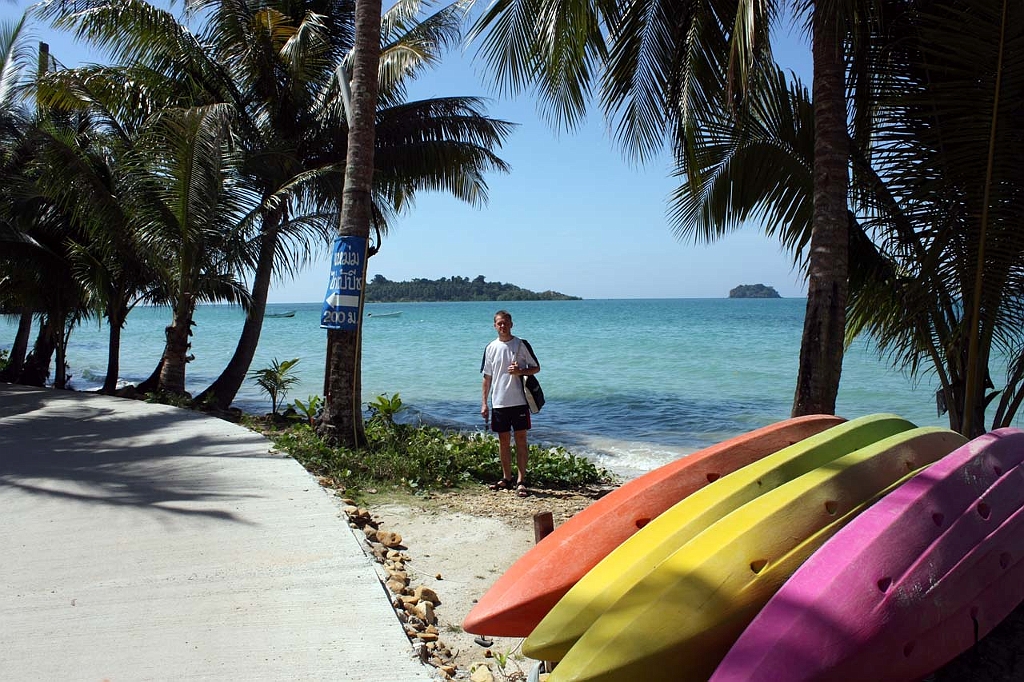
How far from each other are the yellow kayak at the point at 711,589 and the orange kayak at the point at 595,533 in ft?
1.68

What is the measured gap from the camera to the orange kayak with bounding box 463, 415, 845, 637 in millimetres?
3299

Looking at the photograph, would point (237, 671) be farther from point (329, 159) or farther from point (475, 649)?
point (329, 159)

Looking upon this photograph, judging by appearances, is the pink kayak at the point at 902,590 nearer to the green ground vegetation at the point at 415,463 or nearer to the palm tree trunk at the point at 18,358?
the green ground vegetation at the point at 415,463

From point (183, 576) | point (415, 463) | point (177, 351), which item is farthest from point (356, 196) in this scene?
point (177, 351)

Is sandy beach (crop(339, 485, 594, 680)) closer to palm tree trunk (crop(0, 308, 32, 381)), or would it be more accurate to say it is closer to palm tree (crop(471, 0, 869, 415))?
palm tree (crop(471, 0, 869, 415))

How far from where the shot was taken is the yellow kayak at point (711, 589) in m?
2.72

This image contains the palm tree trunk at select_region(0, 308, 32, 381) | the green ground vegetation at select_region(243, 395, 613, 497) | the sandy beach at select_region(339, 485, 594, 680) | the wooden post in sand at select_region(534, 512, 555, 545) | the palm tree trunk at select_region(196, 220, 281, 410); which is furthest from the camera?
the palm tree trunk at select_region(0, 308, 32, 381)

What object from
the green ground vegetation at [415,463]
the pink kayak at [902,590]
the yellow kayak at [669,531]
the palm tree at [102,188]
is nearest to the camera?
the pink kayak at [902,590]

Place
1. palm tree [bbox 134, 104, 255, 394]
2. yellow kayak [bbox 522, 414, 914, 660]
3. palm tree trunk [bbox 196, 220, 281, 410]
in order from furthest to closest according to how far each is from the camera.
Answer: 1. palm tree trunk [bbox 196, 220, 281, 410]
2. palm tree [bbox 134, 104, 255, 394]
3. yellow kayak [bbox 522, 414, 914, 660]

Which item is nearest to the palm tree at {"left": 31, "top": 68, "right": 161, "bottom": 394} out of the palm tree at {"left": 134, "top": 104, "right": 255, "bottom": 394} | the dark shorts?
the palm tree at {"left": 134, "top": 104, "right": 255, "bottom": 394}

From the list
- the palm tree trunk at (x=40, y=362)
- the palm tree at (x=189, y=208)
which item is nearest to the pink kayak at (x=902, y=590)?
the palm tree at (x=189, y=208)

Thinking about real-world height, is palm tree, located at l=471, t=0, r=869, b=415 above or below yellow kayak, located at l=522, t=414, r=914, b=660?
above

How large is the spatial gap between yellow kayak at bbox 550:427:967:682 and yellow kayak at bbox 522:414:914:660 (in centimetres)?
12

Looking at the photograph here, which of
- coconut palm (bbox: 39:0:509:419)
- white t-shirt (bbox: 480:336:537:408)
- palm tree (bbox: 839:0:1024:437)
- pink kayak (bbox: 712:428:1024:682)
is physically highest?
coconut palm (bbox: 39:0:509:419)
